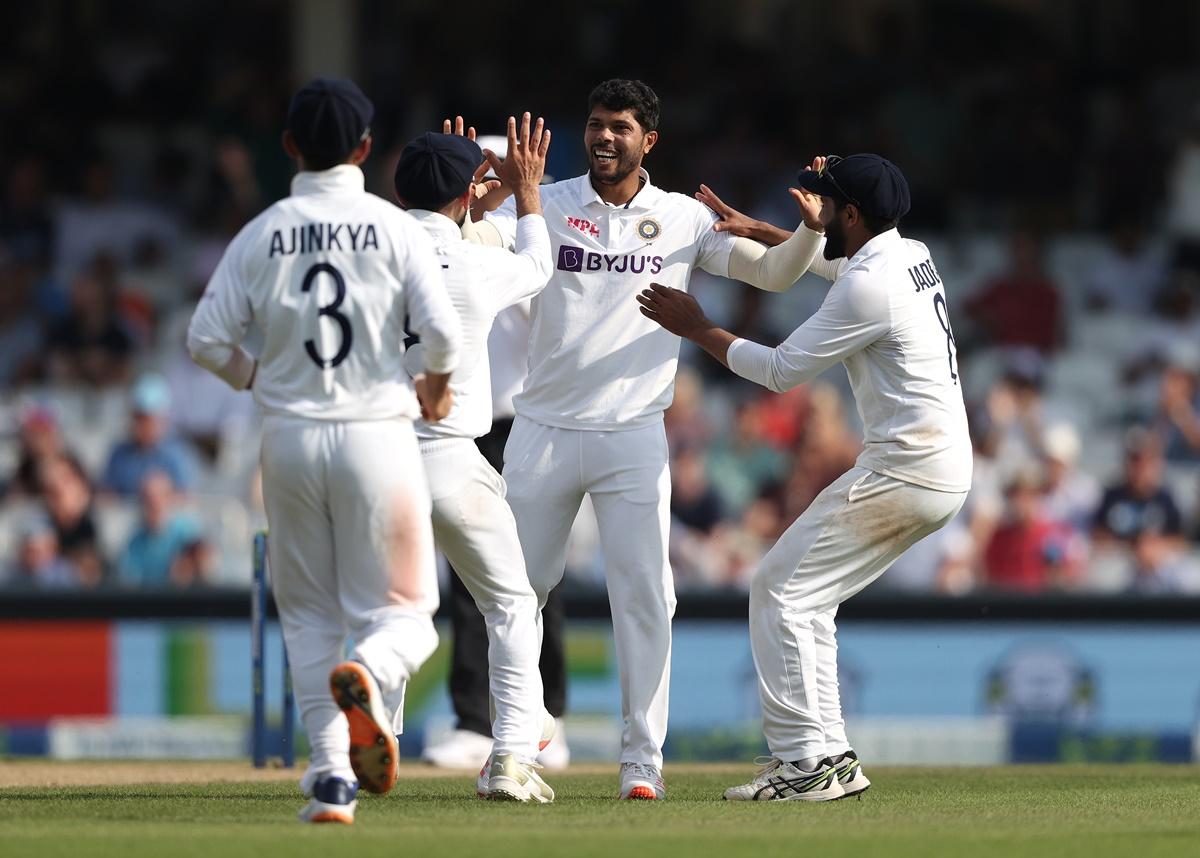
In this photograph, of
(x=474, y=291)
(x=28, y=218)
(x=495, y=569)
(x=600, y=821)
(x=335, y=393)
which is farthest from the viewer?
(x=28, y=218)

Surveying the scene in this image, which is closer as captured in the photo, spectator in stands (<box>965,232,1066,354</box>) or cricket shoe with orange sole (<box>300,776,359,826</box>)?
cricket shoe with orange sole (<box>300,776,359,826</box>)

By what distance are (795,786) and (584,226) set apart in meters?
2.16

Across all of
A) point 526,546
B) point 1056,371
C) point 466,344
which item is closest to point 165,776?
point 526,546

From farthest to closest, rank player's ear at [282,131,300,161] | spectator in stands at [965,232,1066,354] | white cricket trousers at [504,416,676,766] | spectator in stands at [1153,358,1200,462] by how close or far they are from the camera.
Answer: spectator in stands at [965,232,1066,354]
spectator in stands at [1153,358,1200,462]
white cricket trousers at [504,416,676,766]
player's ear at [282,131,300,161]

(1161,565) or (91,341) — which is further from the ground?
(91,341)

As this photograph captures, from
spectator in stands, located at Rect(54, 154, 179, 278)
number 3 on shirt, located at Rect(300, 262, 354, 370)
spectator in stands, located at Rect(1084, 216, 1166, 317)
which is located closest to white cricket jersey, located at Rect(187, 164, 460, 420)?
number 3 on shirt, located at Rect(300, 262, 354, 370)

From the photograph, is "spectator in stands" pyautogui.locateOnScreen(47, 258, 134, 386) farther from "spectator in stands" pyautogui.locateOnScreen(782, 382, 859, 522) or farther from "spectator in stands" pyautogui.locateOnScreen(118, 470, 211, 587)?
"spectator in stands" pyautogui.locateOnScreen(782, 382, 859, 522)

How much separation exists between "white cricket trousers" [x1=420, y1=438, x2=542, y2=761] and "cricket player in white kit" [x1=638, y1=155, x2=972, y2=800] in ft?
2.66

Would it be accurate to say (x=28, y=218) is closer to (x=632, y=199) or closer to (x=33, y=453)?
(x=33, y=453)

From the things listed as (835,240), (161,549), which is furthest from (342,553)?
(161,549)

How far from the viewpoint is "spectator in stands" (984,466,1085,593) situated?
494 inches

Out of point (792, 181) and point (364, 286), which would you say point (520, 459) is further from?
point (792, 181)

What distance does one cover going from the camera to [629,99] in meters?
7.42

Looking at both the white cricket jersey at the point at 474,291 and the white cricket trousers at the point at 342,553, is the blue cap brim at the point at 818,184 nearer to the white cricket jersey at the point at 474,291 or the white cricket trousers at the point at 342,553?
the white cricket jersey at the point at 474,291
